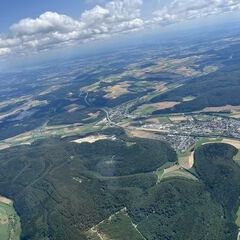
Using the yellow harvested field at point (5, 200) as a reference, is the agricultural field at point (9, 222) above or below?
above

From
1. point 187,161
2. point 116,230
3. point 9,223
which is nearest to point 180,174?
point 187,161

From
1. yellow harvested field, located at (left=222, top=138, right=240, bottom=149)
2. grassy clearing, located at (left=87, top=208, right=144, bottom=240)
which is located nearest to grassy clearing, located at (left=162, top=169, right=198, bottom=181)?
yellow harvested field, located at (left=222, top=138, right=240, bottom=149)

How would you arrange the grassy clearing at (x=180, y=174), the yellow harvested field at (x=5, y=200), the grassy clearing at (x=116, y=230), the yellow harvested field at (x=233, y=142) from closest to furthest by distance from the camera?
1. the grassy clearing at (x=116, y=230)
2. the grassy clearing at (x=180, y=174)
3. the yellow harvested field at (x=5, y=200)
4. the yellow harvested field at (x=233, y=142)

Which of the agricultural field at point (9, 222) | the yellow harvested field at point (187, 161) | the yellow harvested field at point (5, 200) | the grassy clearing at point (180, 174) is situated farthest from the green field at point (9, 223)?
the yellow harvested field at point (187, 161)

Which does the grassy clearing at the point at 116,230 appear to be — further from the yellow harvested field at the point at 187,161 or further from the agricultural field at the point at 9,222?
the yellow harvested field at the point at 187,161

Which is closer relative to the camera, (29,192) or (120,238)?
(120,238)

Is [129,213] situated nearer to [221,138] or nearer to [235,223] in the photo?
[235,223]

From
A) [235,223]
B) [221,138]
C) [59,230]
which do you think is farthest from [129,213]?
[221,138]

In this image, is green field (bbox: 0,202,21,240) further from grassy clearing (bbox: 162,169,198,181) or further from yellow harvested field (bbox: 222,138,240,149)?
yellow harvested field (bbox: 222,138,240,149)

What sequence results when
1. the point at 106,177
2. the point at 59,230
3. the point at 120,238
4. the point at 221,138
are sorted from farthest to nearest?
the point at 221,138 → the point at 106,177 → the point at 59,230 → the point at 120,238
